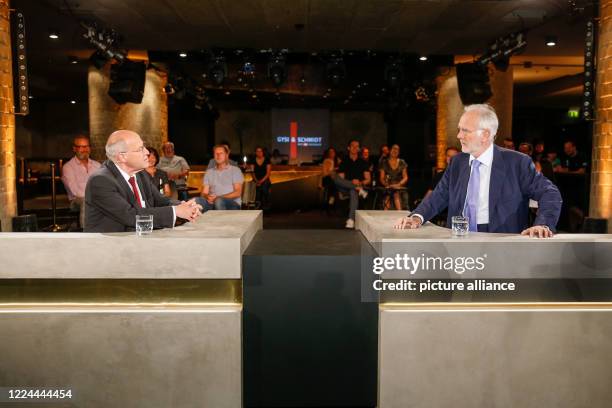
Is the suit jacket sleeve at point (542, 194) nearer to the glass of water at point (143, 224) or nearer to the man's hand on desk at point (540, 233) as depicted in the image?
the man's hand on desk at point (540, 233)

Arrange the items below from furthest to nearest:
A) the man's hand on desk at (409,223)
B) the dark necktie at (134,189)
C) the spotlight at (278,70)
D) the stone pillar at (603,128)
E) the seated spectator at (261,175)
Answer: the spotlight at (278,70) < the seated spectator at (261,175) < the stone pillar at (603,128) < the dark necktie at (134,189) < the man's hand on desk at (409,223)

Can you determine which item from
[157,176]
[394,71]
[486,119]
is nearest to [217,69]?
[394,71]

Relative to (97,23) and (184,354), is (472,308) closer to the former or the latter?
(184,354)

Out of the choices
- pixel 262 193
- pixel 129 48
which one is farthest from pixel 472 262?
pixel 129 48

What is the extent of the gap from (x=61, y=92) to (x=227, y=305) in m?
16.1

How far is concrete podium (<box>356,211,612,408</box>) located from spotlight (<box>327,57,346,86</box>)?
802 cm

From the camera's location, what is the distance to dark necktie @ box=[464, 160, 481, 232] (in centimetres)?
243

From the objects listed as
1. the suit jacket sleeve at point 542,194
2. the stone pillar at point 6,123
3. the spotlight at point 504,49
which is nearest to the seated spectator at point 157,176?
the stone pillar at point 6,123

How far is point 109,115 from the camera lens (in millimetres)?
9797

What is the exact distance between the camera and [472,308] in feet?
6.16

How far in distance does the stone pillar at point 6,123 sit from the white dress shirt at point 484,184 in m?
4.80

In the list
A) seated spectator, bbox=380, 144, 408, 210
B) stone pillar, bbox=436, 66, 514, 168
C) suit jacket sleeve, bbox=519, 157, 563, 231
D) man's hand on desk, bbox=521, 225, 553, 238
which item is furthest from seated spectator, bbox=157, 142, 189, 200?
stone pillar, bbox=436, 66, 514, 168

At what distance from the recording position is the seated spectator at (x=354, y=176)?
26.0 feet

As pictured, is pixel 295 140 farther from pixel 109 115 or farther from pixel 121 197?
pixel 121 197
